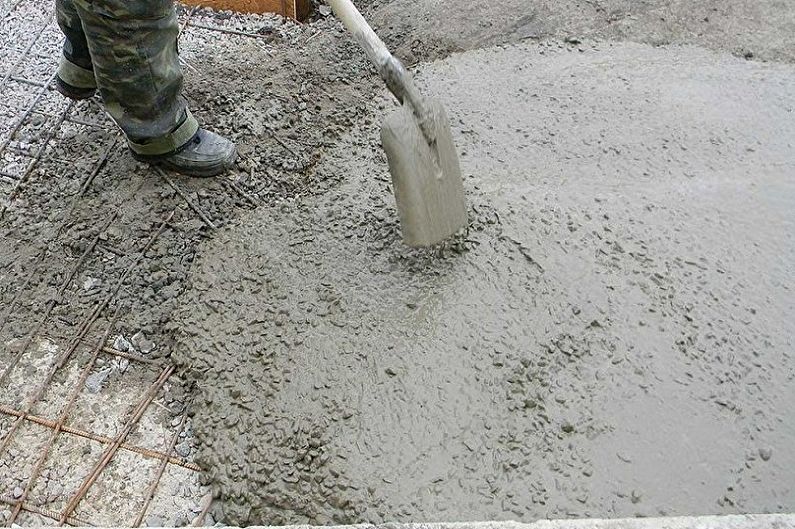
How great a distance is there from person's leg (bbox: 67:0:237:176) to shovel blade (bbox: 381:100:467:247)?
A: 932mm

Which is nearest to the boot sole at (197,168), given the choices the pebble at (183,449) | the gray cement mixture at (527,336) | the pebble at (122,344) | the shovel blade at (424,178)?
the gray cement mixture at (527,336)

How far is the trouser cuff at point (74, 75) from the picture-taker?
9.29ft

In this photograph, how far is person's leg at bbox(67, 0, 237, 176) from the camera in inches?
91.3

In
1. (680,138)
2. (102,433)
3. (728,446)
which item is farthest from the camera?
(680,138)

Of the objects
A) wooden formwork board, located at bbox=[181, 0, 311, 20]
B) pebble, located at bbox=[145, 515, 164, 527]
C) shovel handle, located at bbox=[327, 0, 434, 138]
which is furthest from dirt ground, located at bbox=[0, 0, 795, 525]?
wooden formwork board, located at bbox=[181, 0, 311, 20]

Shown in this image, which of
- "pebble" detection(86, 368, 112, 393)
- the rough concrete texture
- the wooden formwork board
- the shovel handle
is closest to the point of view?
the rough concrete texture

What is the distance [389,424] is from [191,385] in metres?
0.64

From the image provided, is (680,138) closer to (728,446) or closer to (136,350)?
(728,446)

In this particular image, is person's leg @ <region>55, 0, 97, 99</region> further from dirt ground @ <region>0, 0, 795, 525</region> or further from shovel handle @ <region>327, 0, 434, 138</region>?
shovel handle @ <region>327, 0, 434, 138</region>

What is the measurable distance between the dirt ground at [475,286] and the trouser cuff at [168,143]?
9 cm

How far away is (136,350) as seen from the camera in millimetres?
2254

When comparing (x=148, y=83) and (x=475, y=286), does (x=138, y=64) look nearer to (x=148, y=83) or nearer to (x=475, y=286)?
(x=148, y=83)

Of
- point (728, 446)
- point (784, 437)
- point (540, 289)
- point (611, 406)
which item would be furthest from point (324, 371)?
point (784, 437)

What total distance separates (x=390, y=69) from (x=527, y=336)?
2.78 feet
